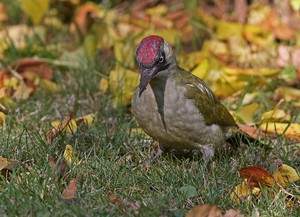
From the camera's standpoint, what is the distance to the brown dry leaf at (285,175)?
4039 millimetres

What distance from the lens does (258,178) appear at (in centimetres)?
397

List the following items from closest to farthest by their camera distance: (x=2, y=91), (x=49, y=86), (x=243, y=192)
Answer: (x=243, y=192), (x=2, y=91), (x=49, y=86)

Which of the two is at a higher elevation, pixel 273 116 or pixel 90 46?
pixel 90 46

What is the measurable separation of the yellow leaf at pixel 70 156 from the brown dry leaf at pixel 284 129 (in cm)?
130

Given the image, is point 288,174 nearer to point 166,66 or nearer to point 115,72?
point 166,66

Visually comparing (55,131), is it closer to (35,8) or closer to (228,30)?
(35,8)

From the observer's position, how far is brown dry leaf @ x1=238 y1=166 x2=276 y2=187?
13.0 ft

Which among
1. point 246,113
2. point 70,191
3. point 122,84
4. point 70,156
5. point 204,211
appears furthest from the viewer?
point 122,84

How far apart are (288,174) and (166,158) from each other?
29.4 inches

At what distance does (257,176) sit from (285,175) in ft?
0.70

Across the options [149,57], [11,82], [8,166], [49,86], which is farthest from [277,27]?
[8,166]

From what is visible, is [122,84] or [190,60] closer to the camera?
[122,84]

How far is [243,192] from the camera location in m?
3.86

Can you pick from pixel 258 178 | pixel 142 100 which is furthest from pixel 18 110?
pixel 258 178
